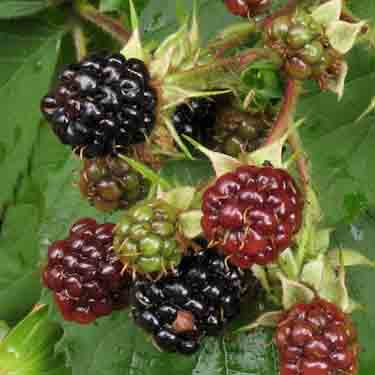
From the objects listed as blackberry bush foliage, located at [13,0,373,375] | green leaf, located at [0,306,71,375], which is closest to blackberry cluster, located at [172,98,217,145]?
blackberry bush foliage, located at [13,0,373,375]

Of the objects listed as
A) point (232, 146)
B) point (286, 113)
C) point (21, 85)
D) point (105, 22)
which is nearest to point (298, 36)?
point (286, 113)

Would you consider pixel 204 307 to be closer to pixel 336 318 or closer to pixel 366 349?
pixel 336 318

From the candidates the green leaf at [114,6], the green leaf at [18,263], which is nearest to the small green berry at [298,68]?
the green leaf at [114,6]

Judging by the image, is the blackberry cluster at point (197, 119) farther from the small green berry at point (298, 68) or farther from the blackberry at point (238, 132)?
the small green berry at point (298, 68)

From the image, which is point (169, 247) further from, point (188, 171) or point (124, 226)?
point (188, 171)

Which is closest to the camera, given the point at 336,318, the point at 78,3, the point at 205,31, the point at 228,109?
the point at 336,318

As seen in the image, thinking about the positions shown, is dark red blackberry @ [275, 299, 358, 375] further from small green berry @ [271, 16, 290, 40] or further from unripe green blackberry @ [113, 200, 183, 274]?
small green berry @ [271, 16, 290, 40]

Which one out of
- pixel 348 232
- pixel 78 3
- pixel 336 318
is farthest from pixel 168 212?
pixel 78 3
